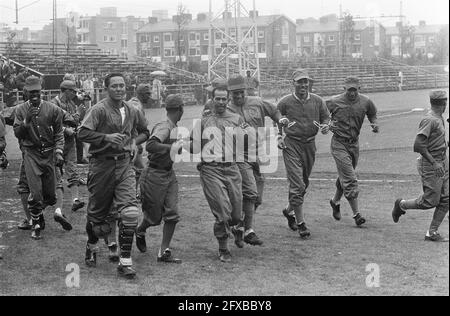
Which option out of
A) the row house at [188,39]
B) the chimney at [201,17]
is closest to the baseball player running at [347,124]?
the row house at [188,39]

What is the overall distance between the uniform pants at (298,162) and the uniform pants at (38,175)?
2.94 m

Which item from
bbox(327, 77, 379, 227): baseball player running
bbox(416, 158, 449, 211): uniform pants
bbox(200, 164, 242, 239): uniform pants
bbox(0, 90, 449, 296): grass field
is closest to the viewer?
bbox(0, 90, 449, 296): grass field

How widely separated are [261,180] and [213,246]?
148 centimetres

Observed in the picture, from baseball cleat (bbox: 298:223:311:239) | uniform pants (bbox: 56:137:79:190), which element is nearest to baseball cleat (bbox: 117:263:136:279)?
baseball cleat (bbox: 298:223:311:239)

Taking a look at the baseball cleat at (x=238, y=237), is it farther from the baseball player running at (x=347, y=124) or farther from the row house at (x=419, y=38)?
the row house at (x=419, y=38)

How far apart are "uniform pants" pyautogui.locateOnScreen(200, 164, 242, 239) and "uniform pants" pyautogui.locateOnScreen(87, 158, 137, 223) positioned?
0.82 m

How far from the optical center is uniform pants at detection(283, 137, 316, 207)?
903 centimetres

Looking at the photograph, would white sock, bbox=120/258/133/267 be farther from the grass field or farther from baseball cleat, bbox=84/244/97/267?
baseball cleat, bbox=84/244/97/267

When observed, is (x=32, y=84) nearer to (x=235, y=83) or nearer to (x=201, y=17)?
(x=235, y=83)

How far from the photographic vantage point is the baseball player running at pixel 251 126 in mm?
8492

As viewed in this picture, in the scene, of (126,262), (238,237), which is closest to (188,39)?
(238,237)

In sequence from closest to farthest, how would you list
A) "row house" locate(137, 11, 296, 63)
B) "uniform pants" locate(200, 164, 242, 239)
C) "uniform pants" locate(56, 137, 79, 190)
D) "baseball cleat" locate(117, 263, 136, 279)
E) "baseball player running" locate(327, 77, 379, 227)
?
"baseball cleat" locate(117, 263, 136, 279) < "uniform pants" locate(200, 164, 242, 239) < "baseball player running" locate(327, 77, 379, 227) < "uniform pants" locate(56, 137, 79, 190) < "row house" locate(137, 11, 296, 63)

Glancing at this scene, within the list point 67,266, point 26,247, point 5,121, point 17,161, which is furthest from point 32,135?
point 17,161

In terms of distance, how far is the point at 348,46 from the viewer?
90062 millimetres
